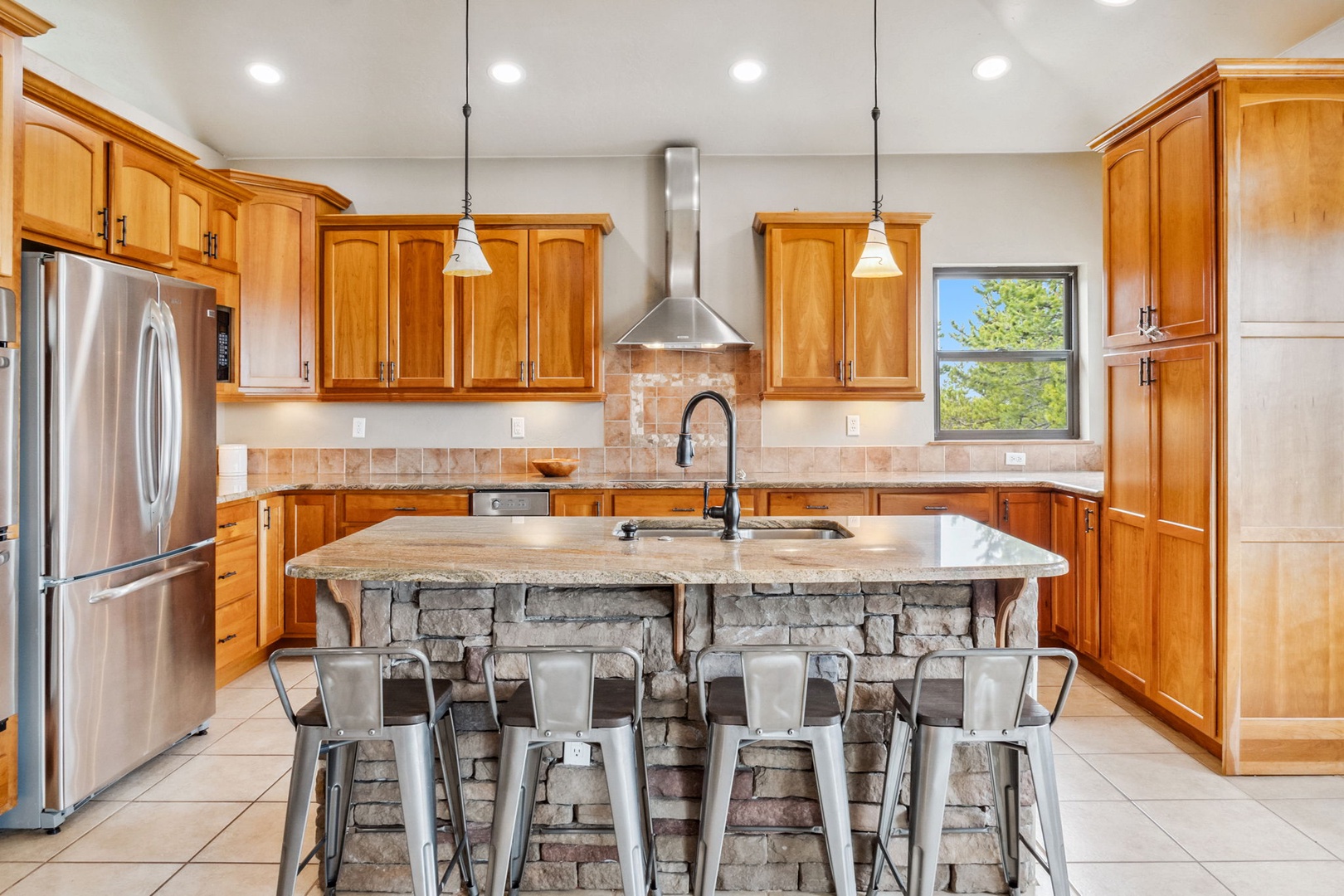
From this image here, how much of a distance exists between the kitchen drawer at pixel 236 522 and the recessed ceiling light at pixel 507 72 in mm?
2378

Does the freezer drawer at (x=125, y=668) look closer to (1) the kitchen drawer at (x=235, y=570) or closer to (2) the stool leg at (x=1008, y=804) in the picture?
(1) the kitchen drawer at (x=235, y=570)

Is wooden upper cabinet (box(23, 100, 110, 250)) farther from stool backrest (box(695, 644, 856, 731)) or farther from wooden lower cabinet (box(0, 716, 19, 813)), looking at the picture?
stool backrest (box(695, 644, 856, 731))

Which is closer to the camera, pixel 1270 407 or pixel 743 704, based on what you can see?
pixel 743 704

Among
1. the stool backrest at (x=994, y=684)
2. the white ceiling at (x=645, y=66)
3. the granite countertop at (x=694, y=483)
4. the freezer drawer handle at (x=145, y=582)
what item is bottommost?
the stool backrest at (x=994, y=684)

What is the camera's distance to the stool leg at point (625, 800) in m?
1.71

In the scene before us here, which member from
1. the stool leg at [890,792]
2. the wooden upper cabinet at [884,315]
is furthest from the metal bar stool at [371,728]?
the wooden upper cabinet at [884,315]

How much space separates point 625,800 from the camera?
172 cm

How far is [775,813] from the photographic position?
205 centimetres

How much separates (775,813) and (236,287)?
3696 mm

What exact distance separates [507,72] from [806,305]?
74.9 inches

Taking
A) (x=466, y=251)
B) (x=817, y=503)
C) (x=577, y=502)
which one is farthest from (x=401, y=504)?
Result: (x=817, y=503)

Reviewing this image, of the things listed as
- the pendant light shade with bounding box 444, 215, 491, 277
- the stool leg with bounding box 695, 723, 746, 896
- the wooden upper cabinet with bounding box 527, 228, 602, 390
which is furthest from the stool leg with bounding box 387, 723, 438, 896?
the wooden upper cabinet with bounding box 527, 228, 602, 390

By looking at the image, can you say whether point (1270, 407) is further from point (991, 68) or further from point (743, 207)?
point (743, 207)

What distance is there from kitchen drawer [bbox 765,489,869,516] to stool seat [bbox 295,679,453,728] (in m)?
2.40
